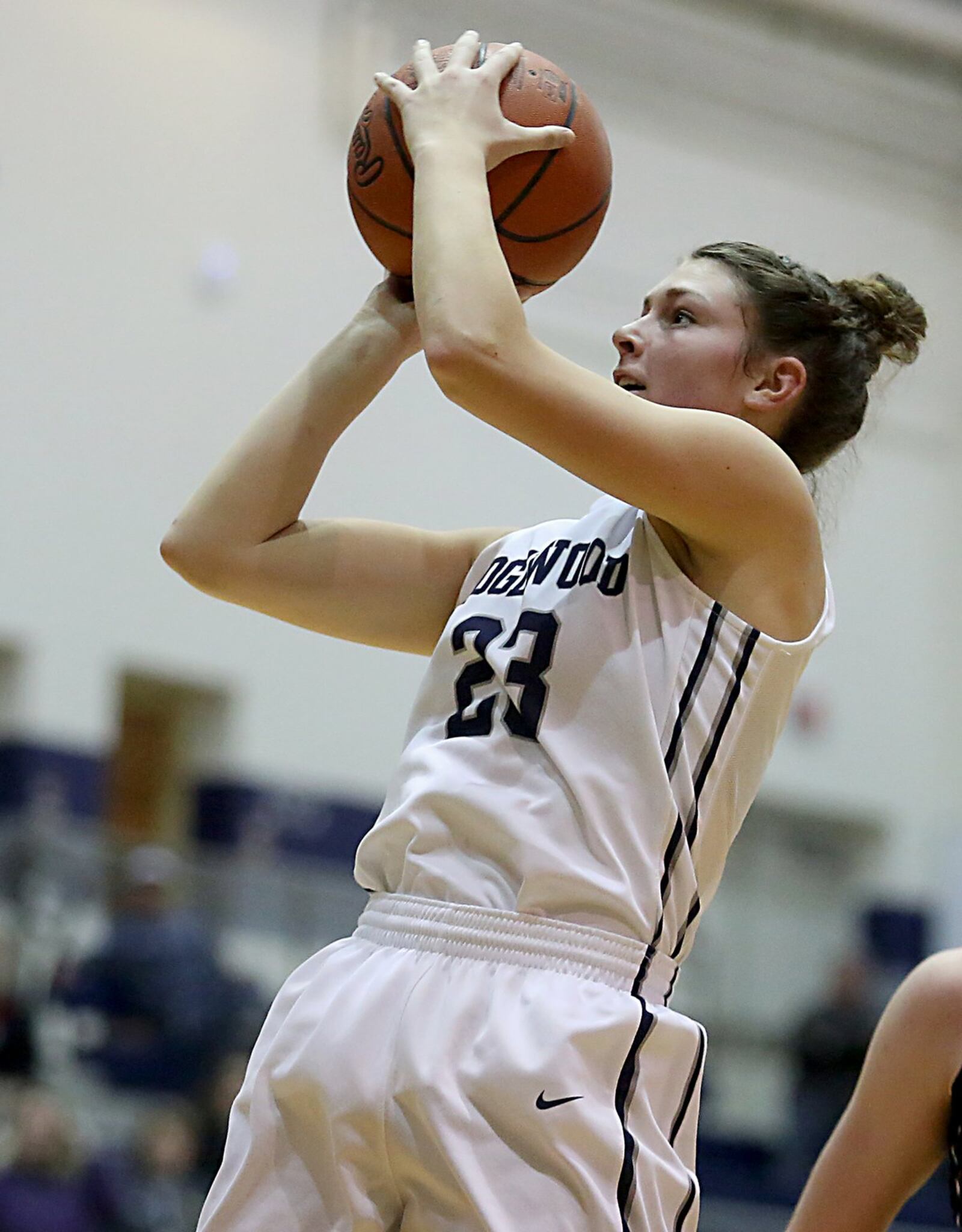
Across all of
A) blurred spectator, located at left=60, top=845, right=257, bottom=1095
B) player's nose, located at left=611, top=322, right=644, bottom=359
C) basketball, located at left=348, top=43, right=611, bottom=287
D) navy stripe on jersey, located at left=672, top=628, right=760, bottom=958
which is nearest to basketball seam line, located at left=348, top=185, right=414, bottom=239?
basketball, located at left=348, top=43, right=611, bottom=287

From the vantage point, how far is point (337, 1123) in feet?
7.16

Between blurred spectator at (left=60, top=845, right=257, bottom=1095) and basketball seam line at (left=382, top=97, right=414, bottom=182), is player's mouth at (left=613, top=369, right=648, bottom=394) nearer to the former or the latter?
basketball seam line at (left=382, top=97, right=414, bottom=182)

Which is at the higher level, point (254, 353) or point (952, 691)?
point (254, 353)

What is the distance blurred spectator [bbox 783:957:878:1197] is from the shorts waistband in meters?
7.46

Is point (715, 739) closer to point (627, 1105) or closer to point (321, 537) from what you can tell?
point (627, 1105)

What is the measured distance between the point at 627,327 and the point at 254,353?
7.08 meters

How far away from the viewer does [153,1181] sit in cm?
751

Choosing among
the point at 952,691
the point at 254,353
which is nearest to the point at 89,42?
the point at 254,353

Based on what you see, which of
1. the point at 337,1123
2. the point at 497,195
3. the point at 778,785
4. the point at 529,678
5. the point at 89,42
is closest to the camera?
the point at 337,1123

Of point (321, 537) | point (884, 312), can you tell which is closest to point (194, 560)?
point (321, 537)

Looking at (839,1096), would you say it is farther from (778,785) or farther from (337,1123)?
(337,1123)

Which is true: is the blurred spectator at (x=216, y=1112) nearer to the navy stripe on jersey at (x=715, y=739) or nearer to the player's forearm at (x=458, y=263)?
the navy stripe on jersey at (x=715, y=739)

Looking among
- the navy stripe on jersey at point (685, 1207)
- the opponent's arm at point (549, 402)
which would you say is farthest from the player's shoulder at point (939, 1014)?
the opponent's arm at point (549, 402)

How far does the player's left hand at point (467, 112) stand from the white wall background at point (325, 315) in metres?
6.37
